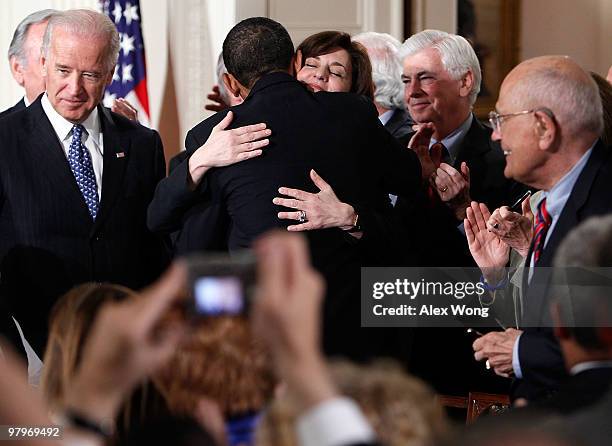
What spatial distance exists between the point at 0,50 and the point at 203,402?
227 inches

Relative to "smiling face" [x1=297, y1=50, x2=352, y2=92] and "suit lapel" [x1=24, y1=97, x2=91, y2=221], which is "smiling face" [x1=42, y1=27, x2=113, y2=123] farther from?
"smiling face" [x1=297, y1=50, x2=352, y2=92]

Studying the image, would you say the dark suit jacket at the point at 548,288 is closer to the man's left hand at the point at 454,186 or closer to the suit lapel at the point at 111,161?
the man's left hand at the point at 454,186

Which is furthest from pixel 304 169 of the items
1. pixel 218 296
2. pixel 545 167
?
pixel 218 296

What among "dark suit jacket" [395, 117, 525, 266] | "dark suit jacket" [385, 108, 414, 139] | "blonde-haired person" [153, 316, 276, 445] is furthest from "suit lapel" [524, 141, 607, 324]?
"dark suit jacket" [385, 108, 414, 139]

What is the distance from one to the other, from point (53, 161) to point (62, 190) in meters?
0.10

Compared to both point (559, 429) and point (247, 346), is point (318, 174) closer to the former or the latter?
point (247, 346)

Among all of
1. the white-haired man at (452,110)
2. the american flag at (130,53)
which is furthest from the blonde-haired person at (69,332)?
the american flag at (130,53)

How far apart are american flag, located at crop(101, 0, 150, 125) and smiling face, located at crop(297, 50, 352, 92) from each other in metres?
2.78

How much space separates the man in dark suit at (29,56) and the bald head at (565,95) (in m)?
2.54

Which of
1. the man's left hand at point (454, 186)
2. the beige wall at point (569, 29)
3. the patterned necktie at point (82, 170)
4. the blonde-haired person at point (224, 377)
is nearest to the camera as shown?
the blonde-haired person at point (224, 377)

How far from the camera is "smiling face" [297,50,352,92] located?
14.1 feet

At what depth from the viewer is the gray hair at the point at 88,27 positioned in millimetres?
3715

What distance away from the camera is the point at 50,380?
186 centimetres

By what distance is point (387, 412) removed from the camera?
1476 mm
